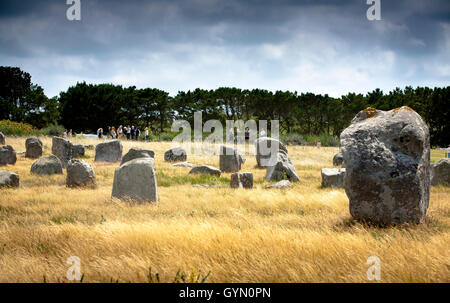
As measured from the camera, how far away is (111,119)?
52.8 m

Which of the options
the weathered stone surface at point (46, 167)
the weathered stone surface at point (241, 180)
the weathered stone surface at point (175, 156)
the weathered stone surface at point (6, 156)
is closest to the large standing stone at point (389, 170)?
the weathered stone surface at point (241, 180)

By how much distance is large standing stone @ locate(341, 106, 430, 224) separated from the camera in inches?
221

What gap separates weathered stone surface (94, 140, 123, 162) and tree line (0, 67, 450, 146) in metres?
34.8

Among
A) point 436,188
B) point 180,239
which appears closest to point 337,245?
point 180,239

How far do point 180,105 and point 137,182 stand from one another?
49655 millimetres

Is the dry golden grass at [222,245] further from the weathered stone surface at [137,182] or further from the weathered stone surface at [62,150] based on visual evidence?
the weathered stone surface at [62,150]

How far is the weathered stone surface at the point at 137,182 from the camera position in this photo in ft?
27.6

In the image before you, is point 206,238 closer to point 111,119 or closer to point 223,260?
point 223,260

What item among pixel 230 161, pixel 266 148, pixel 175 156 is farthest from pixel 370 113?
pixel 175 156

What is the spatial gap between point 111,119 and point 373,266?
53500mm

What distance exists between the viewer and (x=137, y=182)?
8469mm

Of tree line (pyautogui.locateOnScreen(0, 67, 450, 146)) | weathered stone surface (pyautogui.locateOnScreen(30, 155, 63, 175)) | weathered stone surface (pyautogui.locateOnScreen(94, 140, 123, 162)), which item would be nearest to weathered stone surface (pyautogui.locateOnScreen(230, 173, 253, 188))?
weathered stone surface (pyautogui.locateOnScreen(30, 155, 63, 175))

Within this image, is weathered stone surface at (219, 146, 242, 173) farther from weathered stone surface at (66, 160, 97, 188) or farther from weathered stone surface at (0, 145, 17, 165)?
weathered stone surface at (0, 145, 17, 165)

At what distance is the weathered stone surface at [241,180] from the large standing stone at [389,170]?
19.3ft
